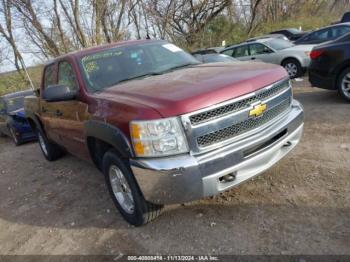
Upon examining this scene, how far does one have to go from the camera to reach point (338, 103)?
6.50 meters

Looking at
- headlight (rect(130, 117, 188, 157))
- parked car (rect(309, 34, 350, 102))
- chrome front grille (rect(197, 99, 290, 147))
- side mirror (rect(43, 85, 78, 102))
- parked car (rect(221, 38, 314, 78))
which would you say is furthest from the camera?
parked car (rect(221, 38, 314, 78))

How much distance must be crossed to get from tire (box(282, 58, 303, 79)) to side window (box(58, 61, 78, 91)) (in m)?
7.83

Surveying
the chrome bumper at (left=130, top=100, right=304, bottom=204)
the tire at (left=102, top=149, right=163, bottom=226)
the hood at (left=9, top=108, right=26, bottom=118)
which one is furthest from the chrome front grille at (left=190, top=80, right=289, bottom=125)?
the hood at (left=9, top=108, right=26, bottom=118)

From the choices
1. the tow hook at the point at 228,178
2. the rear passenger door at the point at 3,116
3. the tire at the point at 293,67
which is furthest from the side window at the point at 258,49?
the tow hook at the point at 228,178

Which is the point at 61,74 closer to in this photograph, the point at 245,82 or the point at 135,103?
the point at 135,103

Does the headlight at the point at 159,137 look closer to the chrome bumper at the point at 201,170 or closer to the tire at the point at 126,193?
the chrome bumper at the point at 201,170

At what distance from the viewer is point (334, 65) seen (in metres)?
6.31

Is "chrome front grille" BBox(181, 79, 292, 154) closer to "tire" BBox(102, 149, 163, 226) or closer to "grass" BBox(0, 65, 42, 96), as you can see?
"tire" BBox(102, 149, 163, 226)

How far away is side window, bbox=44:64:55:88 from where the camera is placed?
199 inches

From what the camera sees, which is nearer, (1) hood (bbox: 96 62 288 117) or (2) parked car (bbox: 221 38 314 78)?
(1) hood (bbox: 96 62 288 117)

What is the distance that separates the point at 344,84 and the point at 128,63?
4.47 m

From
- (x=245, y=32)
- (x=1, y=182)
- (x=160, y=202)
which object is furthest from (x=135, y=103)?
(x=245, y=32)

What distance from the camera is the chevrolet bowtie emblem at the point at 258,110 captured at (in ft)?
10.1

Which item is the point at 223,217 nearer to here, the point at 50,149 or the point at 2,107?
the point at 50,149
